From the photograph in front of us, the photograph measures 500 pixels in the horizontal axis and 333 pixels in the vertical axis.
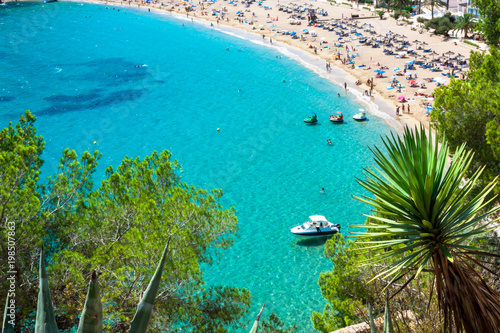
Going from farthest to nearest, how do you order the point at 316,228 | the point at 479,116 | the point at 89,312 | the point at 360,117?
the point at 360,117, the point at 316,228, the point at 479,116, the point at 89,312

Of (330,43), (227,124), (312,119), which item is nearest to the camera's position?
(312,119)

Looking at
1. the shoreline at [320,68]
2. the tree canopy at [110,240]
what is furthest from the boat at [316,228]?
the tree canopy at [110,240]

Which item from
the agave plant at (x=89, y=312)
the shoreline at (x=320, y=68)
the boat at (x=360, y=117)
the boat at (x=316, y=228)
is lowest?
the boat at (x=316, y=228)

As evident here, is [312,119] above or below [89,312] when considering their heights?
below

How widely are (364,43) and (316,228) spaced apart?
5223 cm

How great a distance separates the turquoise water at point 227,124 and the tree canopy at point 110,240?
1053 cm

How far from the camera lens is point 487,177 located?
17.3m

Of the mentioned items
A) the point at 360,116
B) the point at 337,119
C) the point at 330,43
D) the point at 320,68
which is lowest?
the point at 337,119

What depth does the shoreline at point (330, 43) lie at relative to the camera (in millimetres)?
51906

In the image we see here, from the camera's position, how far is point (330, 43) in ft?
253

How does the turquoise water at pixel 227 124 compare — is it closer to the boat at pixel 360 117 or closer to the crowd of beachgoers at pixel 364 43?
the boat at pixel 360 117

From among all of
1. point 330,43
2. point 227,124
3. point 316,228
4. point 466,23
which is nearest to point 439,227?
point 316,228

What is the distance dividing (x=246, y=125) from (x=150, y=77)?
1030 inches

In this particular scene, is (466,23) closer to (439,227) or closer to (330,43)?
(330,43)
